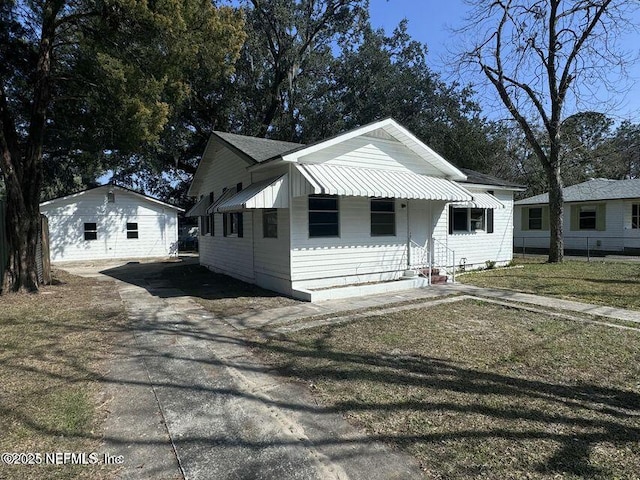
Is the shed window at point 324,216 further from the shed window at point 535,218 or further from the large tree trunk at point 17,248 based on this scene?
the shed window at point 535,218

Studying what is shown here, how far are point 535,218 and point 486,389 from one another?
2386 centimetres

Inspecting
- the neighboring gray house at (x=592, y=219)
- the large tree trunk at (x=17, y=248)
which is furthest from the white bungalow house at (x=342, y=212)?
the neighboring gray house at (x=592, y=219)

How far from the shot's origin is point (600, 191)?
2202 centimetres

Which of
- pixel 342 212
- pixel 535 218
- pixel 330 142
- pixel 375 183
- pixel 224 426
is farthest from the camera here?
pixel 535 218

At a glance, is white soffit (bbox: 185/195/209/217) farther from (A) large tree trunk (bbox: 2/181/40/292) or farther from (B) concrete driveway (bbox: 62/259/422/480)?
(B) concrete driveway (bbox: 62/259/422/480)

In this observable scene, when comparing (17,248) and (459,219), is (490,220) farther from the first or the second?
(17,248)

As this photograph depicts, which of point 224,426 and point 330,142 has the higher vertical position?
point 330,142

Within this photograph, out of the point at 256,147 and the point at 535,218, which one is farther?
the point at 535,218

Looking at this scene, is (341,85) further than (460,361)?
Yes

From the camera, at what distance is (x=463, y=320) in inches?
279

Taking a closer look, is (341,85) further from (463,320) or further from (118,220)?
(463,320)

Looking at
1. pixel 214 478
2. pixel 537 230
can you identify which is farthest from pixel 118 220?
pixel 537 230

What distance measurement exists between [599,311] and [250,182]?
9226 mm

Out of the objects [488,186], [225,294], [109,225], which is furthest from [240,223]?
[109,225]
